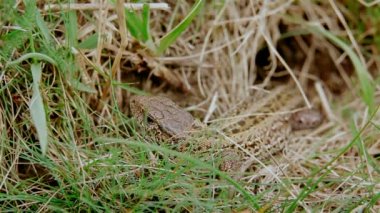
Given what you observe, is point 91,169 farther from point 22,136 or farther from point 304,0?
point 304,0

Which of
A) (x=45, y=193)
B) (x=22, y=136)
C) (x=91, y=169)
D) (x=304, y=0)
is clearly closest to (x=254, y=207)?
(x=91, y=169)

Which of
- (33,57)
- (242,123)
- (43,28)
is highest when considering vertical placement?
(43,28)

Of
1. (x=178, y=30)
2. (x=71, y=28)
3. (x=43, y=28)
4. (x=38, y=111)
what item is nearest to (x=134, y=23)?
(x=178, y=30)

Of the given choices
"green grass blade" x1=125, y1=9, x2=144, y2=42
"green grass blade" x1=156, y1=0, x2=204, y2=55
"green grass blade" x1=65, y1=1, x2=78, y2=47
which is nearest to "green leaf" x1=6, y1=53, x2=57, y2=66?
"green grass blade" x1=65, y1=1, x2=78, y2=47

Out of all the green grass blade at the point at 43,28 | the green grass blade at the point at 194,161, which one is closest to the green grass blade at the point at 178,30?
the green grass blade at the point at 43,28

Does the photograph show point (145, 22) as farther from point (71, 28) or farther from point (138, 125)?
point (138, 125)

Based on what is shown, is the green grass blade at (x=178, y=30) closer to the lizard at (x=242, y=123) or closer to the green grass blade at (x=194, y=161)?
the lizard at (x=242, y=123)

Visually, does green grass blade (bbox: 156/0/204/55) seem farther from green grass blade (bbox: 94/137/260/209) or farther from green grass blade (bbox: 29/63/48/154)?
green grass blade (bbox: 94/137/260/209)
